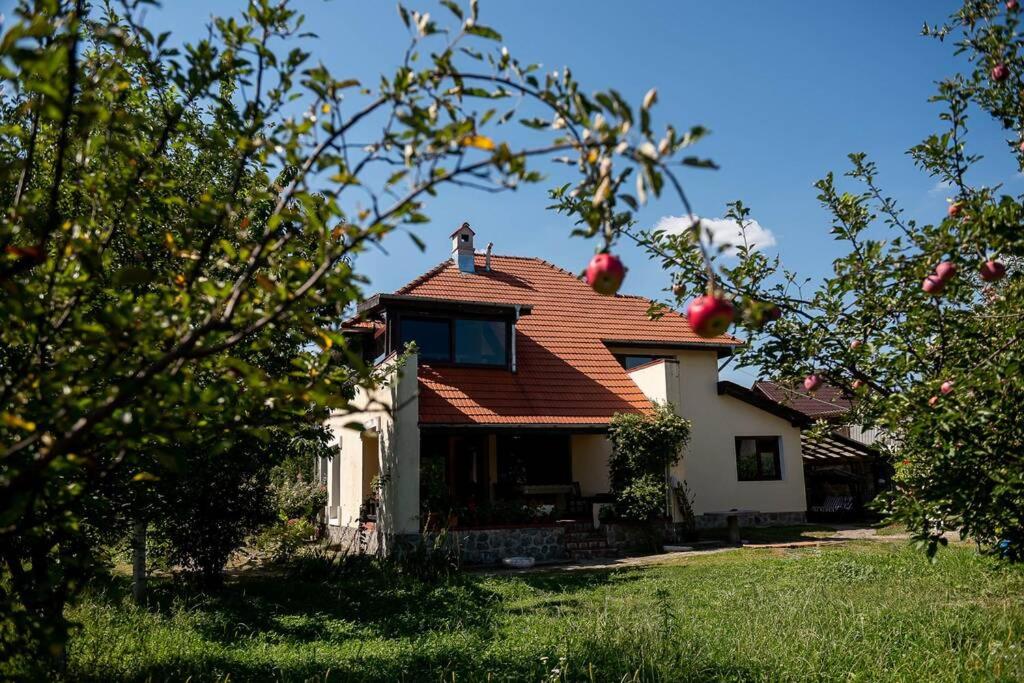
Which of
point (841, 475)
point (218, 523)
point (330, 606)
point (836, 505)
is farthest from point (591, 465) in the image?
point (218, 523)

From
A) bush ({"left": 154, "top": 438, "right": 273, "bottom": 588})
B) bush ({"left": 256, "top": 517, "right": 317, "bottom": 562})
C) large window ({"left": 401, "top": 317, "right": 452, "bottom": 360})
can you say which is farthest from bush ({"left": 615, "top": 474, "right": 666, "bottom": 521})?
bush ({"left": 154, "top": 438, "right": 273, "bottom": 588})

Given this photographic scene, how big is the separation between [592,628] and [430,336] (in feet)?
34.2

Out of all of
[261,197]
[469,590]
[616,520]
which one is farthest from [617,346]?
[261,197]

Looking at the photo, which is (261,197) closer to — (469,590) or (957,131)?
(957,131)

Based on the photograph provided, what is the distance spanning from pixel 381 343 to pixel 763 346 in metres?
13.0

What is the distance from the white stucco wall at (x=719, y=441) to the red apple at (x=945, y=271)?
13.6m

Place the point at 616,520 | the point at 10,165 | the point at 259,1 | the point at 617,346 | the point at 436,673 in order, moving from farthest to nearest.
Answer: the point at 617,346 < the point at 616,520 < the point at 436,673 < the point at 259,1 < the point at 10,165

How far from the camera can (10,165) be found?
216cm

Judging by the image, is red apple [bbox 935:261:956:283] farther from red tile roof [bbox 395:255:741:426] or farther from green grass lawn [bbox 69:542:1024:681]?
red tile roof [bbox 395:255:741:426]

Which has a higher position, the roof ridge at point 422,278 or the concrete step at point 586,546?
the roof ridge at point 422,278

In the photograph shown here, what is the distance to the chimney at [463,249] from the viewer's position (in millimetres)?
19516

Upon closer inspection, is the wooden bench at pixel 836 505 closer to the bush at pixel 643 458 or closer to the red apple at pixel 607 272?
the bush at pixel 643 458

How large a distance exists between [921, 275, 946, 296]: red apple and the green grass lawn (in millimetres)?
3058

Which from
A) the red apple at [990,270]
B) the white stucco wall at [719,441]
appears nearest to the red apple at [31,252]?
the red apple at [990,270]
